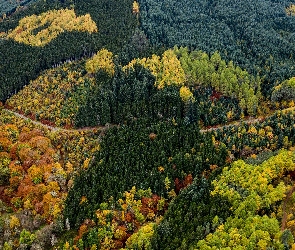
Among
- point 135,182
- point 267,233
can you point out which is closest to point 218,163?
point 135,182

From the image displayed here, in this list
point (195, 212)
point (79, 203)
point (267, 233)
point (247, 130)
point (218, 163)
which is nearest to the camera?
point (267, 233)

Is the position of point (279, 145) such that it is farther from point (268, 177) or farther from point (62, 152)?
point (62, 152)

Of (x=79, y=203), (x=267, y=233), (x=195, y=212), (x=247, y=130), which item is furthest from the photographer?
(x=247, y=130)

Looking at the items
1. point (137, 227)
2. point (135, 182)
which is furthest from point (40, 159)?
point (137, 227)

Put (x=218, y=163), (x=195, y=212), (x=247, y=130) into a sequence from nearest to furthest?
(x=195, y=212) → (x=218, y=163) → (x=247, y=130)

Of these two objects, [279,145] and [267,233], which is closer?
[267,233]

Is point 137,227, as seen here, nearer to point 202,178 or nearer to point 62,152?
point 202,178

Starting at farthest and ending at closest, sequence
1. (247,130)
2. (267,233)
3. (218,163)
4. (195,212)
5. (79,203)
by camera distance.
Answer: (247,130) < (218,163) < (79,203) < (195,212) < (267,233)

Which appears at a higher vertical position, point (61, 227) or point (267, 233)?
point (267, 233)

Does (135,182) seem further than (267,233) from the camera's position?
Yes
